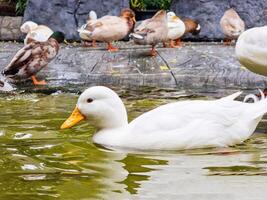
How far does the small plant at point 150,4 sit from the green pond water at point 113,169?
39.0 ft

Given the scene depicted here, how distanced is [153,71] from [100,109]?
5109 millimetres

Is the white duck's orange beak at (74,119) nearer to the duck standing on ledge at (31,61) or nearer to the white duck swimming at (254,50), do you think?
the white duck swimming at (254,50)

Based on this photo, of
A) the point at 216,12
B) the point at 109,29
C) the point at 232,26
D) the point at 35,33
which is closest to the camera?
the point at 109,29

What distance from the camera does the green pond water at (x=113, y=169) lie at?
3855mm

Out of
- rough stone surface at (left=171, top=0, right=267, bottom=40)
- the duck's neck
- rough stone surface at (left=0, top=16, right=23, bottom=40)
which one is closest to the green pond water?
the duck's neck

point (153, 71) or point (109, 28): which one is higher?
point (109, 28)

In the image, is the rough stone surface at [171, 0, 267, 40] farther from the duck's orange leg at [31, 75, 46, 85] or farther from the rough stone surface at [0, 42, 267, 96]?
the duck's orange leg at [31, 75, 46, 85]

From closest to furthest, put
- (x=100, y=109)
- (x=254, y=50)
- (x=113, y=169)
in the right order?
(x=113, y=169), (x=100, y=109), (x=254, y=50)

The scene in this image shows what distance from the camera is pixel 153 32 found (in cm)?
1141

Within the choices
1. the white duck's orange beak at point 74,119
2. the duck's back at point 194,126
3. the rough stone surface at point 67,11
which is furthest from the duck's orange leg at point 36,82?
the rough stone surface at point 67,11

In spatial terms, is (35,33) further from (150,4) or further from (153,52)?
(150,4)

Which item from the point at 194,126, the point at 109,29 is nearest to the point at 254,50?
the point at 194,126

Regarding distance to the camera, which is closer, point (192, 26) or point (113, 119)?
point (113, 119)

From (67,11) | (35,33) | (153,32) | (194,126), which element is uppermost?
(194,126)
